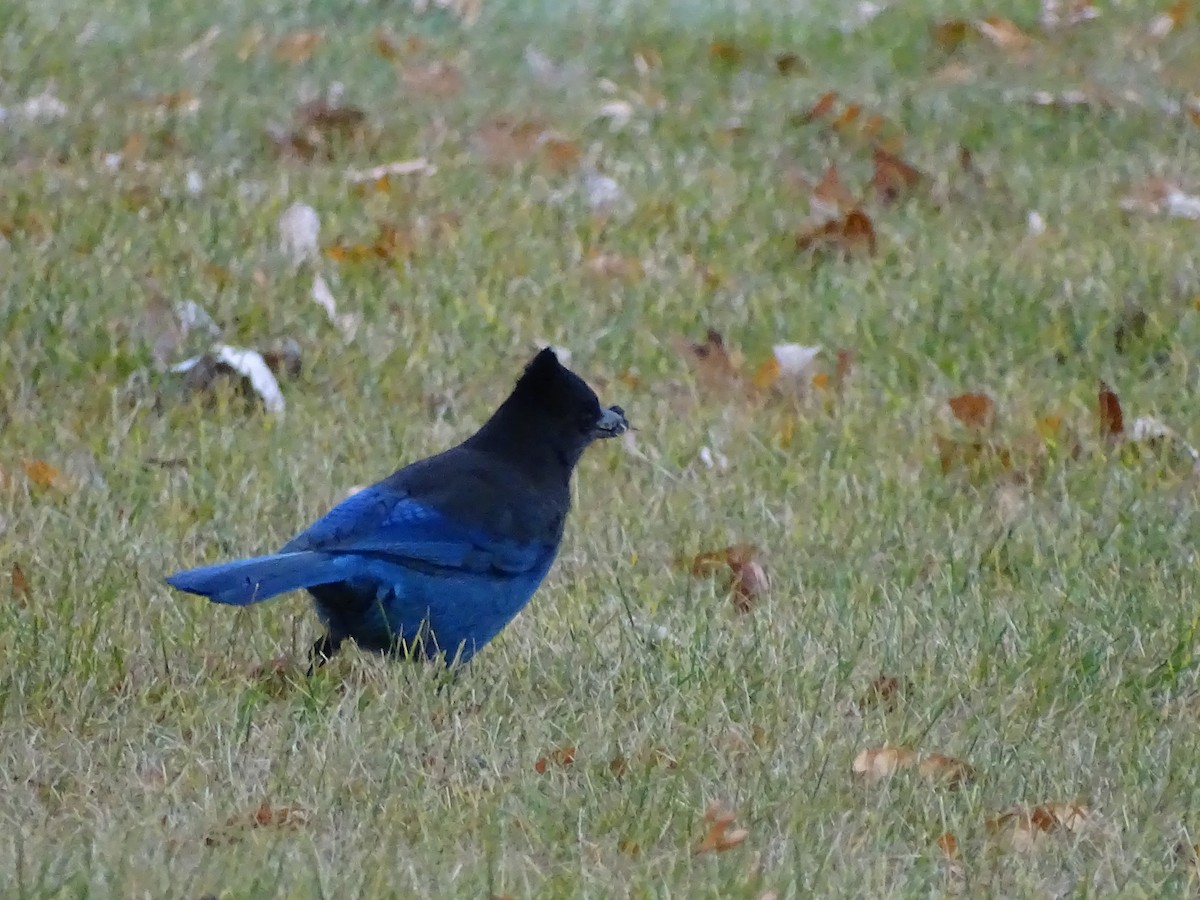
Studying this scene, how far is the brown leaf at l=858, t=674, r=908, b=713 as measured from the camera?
3.87 metres

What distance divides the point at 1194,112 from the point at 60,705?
6.30 meters

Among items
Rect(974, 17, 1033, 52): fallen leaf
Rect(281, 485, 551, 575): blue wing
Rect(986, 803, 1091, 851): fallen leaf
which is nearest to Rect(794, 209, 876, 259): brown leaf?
Rect(974, 17, 1033, 52): fallen leaf

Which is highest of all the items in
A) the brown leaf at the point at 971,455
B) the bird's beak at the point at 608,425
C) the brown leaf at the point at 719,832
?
the bird's beak at the point at 608,425

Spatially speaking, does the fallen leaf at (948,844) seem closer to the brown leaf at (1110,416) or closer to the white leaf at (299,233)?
the brown leaf at (1110,416)

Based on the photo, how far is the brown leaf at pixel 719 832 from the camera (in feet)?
10.5

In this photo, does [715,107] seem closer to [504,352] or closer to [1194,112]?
[1194,112]

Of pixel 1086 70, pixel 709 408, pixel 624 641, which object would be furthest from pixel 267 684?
pixel 1086 70

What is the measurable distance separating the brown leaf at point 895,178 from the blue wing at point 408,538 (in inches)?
157

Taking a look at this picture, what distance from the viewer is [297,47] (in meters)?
9.21

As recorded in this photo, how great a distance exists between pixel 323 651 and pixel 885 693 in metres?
1.06

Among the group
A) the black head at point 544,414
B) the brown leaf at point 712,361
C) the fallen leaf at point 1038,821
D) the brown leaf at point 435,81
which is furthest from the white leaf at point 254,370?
the brown leaf at point 435,81

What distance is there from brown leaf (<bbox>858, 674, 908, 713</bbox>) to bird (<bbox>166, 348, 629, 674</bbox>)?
66 centimetres

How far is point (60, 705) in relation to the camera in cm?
368

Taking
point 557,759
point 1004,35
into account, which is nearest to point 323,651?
point 557,759
